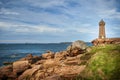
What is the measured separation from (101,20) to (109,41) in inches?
226

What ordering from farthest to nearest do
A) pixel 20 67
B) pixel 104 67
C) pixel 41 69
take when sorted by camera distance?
pixel 20 67, pixel 41 69, pixel 104 67

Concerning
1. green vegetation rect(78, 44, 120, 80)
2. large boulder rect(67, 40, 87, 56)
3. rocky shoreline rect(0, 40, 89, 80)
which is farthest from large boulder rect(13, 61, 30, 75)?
green vegetation rect(78, 44, 120, 80)

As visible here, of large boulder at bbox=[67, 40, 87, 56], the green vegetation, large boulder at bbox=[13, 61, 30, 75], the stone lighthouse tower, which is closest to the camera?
the green vegetation

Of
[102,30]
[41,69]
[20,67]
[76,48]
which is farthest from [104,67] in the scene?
[102,30]

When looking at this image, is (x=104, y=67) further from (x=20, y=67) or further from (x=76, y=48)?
(x=76, y=48)

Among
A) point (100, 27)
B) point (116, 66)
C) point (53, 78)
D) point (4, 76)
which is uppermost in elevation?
point (100, 27)

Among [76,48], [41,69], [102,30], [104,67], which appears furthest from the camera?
[102,30]

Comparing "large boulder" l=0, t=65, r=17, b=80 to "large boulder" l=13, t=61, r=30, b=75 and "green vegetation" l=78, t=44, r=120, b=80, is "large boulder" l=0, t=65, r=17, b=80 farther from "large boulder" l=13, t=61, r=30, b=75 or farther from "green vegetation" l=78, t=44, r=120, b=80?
"green vegetation" l=78, t=44, r=120, b=80

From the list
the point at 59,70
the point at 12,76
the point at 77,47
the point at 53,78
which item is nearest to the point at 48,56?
the point at 77,47

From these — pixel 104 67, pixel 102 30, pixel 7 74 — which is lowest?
pixel 7 74

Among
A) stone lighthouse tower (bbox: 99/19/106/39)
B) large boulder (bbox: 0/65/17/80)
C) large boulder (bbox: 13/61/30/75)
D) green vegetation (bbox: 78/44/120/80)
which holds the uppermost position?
stone lighthouse tower (bbox: 99/19/106/39)

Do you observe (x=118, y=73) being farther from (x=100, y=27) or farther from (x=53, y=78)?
(x=100, y=27)

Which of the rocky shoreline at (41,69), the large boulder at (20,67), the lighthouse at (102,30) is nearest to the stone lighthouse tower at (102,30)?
the lighthouse at (102,30)

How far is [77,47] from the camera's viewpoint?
31.8 m
